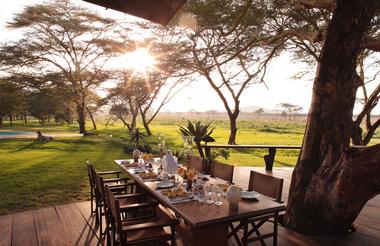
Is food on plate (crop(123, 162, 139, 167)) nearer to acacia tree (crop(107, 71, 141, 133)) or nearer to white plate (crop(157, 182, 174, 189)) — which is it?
white plate (crop(157, 182, 174, 189))

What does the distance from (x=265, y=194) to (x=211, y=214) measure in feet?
3.13

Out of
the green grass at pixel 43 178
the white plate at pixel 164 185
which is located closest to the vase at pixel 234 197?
the white plate at pixel 164 185

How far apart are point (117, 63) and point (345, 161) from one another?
1877 centimetres

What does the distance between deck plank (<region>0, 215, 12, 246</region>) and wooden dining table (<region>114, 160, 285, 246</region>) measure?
6.53 ft

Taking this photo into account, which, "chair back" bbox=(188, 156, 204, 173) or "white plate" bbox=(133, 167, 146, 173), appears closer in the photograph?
"white plate" bbox=(133, 167, 146, 173)

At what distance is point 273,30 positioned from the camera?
738cm

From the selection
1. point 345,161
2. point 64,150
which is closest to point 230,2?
point 345,161

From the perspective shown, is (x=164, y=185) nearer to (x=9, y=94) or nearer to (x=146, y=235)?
(x=146, y=235)

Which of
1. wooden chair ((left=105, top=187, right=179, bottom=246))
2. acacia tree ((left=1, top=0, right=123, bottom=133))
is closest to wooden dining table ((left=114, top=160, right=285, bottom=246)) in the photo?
wooden chair ((left=105, top=187, right=179, bottom=246))

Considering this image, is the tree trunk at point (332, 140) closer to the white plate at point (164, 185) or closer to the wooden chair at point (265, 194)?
the wooden chair at point (265, 194)

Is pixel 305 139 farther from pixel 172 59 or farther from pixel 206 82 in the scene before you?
pixel 206 82

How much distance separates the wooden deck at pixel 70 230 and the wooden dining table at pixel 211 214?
587 mm

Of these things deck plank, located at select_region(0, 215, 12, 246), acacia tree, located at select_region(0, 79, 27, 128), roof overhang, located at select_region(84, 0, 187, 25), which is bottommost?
deck plank, located at select_region(0, 215, 12, 246)

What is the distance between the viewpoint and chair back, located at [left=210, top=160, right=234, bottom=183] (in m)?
3.72
